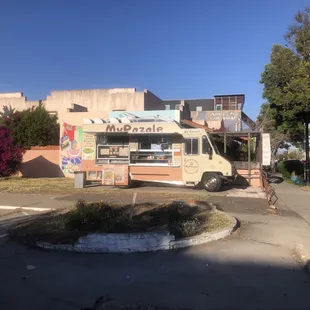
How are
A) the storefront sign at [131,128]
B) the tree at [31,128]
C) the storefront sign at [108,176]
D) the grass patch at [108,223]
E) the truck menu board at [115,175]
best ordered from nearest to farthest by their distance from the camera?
the grass patch at [108,223] → the storefront sign at [131,128] → the truck menu board at [115,175] → the storefront sign at [108,176] → the tree at [31,128]

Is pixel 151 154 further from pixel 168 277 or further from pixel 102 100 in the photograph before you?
pixel 102 100

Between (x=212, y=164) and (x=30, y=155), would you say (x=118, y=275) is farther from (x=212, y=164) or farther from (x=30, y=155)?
(x=30, y=155)

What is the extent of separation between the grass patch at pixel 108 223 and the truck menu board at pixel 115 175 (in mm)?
7917

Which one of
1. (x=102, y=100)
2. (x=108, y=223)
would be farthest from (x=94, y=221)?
(x=102, y=100)

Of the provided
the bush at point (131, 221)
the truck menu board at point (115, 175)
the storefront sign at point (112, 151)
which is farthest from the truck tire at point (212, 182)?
the bush at point (131, 221)

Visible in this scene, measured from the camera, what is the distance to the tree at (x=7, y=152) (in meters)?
21.7

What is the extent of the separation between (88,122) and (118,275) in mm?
13115

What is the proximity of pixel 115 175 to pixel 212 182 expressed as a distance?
438 cm

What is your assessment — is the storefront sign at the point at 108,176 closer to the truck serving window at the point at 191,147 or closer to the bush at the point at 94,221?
the truck serving window at the point at 191,147

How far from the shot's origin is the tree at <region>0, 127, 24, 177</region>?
71.3ft

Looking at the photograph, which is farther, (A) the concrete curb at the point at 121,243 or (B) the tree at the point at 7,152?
(B) the tree at the point at 7,152

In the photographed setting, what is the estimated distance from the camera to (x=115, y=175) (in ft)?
56.7

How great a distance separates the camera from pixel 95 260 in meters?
6.18

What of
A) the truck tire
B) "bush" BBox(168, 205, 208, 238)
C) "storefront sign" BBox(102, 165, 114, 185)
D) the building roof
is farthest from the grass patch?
the building roof
